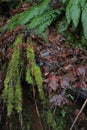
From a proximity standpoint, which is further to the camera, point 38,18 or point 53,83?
point 38,18

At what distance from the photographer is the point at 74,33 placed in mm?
4242

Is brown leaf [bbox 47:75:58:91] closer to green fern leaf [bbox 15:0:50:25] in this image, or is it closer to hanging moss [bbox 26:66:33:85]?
hanging moss [bbox 26:66:33:85]

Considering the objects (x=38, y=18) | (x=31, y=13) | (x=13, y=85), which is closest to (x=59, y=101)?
(x=13, y=85)

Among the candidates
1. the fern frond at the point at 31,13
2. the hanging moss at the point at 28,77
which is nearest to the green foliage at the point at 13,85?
the hanging moss at the point at 28,77

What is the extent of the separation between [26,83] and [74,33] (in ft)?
3.63

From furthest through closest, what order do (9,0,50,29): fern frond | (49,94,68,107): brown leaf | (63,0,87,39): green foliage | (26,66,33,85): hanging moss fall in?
(9,0,50,29): fern frond
(63,0,87,39): green foliage
(26,66,33,85): hanging moss
(49,94,68,107): brown leaf

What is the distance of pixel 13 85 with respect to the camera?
3621 millimetres

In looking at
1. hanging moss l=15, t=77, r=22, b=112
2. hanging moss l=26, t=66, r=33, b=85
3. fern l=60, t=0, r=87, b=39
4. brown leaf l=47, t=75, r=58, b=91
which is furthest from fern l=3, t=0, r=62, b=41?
hanging moss l=15, t=77, r=22, b=112

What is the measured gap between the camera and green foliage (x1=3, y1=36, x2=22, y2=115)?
3492 millimetres

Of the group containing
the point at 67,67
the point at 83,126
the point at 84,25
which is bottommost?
the point at 83,126

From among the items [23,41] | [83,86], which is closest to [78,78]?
[83,86]

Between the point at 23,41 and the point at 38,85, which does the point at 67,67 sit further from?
the point at 23,41

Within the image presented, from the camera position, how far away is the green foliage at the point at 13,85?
3492 millimetres

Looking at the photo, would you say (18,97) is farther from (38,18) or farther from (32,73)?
(38,18)
